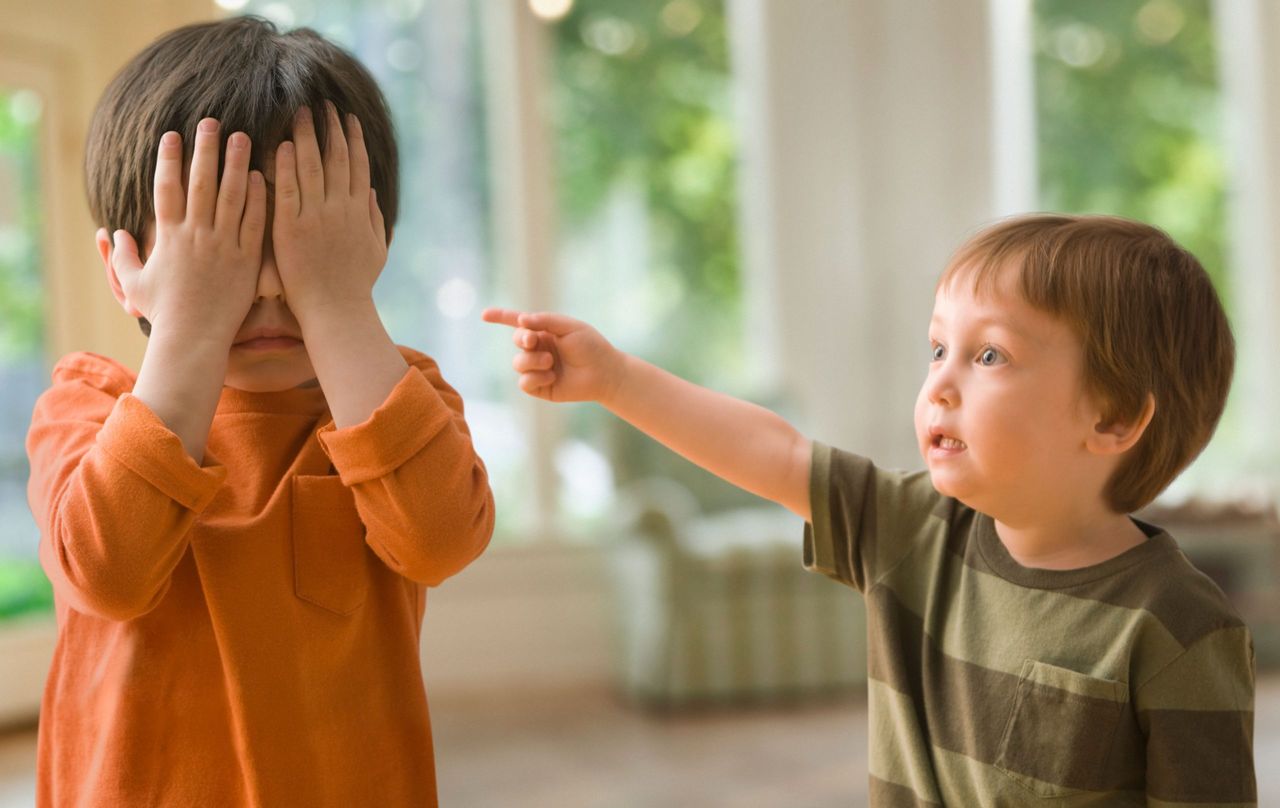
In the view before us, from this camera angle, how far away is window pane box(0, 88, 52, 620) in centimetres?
369

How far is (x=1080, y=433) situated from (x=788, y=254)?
393 centimetres

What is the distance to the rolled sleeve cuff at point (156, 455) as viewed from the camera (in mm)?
811

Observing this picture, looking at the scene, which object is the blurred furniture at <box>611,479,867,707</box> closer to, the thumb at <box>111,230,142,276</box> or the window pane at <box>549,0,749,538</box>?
the window pane at <box>549,0,749,538</box>

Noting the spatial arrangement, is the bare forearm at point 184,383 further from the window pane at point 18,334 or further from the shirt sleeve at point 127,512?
the window pane at point 18,334

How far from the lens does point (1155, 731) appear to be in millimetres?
917

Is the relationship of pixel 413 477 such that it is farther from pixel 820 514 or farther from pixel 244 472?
pixel 820 514

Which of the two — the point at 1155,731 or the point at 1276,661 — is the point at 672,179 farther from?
the point at 1155,731

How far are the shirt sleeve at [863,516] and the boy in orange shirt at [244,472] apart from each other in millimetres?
332

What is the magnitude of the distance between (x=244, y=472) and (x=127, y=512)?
0.42ft

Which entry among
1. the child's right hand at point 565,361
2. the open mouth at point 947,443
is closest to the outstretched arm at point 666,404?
the child's right hand at point 565,361

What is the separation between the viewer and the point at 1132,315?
0.97 metres

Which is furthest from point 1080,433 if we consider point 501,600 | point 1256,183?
point 1256,183

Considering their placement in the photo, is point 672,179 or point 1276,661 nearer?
point 1276,661

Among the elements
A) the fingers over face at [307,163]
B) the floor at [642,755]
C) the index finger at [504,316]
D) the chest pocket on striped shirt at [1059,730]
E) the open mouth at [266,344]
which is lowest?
the floor at [642,755]
